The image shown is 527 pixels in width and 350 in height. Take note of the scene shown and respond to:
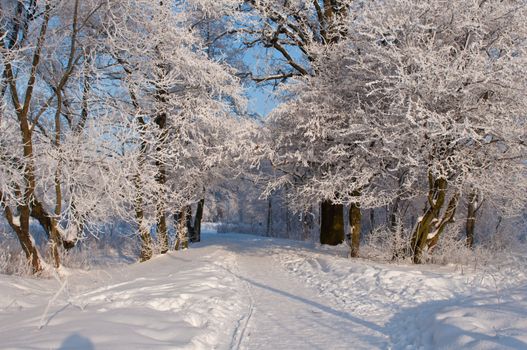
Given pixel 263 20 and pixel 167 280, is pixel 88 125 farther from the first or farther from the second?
pixel 263 20

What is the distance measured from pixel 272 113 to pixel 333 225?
17.4 feet

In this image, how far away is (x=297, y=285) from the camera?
9125 mm

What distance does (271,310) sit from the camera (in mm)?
6801

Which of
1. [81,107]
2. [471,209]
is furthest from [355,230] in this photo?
[81,107]

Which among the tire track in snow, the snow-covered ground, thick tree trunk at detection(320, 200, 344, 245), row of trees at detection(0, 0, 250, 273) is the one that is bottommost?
the tire track in snow

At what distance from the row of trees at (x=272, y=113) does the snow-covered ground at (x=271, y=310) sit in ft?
6.79

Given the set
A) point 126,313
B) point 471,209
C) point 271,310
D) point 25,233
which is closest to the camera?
point 126,313

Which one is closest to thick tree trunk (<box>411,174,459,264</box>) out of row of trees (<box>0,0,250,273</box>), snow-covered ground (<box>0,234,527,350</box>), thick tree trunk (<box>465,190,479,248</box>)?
thick tree trunk (<box>465,190,479,248</box>)

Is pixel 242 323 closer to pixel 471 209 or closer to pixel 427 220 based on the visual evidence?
pixel 427 220

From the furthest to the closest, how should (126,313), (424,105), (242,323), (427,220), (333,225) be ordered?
(333,225), (427,220), (424,105), (242,323), (126,313)

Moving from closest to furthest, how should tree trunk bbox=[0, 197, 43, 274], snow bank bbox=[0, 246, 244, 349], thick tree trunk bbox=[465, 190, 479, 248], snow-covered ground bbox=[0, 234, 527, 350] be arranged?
snow bank bbox=[0, 246, 244, 349], snow-covered ground bbox=[0, 234, 527, 350], tree trunk bbox=[0, 197, 43, 274], thick tree trunk bbox=[465, 190, 479, 248]

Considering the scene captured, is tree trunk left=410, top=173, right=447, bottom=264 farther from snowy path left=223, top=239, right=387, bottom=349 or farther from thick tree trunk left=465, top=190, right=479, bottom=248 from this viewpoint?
snowy path left=223, top=239, right=387, bottom=349

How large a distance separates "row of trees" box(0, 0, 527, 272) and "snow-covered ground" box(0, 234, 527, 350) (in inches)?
81.4

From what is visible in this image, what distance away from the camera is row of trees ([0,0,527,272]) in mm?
8734
